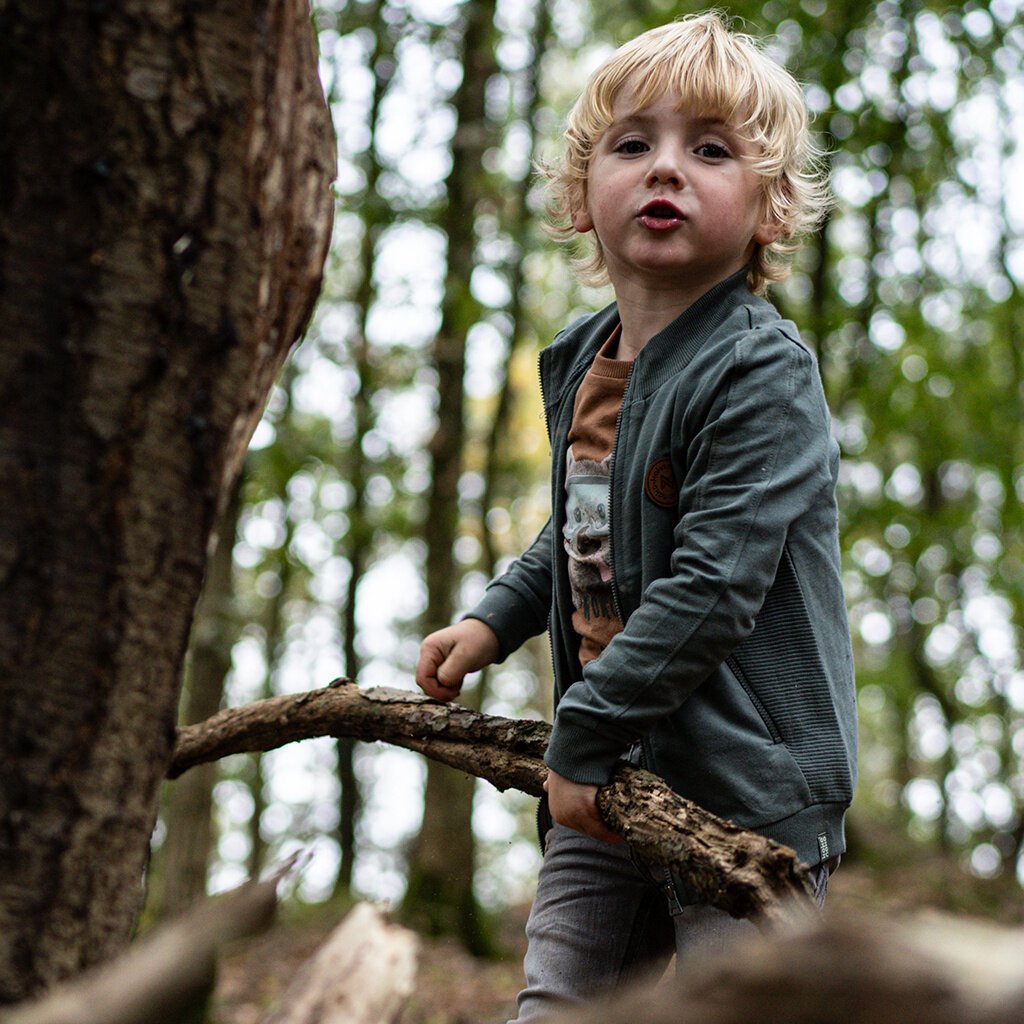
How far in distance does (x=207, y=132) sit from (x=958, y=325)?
12634 millimetres

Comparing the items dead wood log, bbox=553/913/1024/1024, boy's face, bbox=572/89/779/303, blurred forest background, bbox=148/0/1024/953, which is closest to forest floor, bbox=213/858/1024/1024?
blurred forest background, bbox=148/0/1024/953

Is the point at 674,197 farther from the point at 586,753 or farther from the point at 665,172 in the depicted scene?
the point at 586,753

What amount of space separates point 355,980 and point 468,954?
7599mm

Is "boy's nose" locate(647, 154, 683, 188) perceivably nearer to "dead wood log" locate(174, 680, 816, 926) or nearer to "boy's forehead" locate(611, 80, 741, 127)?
"boy's forehead" locate(611, 80, 741, 127)

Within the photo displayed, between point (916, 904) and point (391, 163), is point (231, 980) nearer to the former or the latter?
point (916, 904)

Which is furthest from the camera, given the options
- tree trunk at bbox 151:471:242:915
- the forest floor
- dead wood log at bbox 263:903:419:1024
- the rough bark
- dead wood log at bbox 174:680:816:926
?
the forest floor

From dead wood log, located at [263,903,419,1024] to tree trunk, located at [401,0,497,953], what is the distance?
23.4 ft

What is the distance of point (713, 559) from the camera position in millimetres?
2104

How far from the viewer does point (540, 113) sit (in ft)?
37.1

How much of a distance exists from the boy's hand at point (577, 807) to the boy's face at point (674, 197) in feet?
3.58

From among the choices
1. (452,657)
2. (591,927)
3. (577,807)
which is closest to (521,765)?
(577,807)

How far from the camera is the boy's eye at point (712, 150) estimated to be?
2.52 metres

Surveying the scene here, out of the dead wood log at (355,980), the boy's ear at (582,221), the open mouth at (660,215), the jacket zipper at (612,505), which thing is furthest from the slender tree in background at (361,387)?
the dead wood log at (355,980)

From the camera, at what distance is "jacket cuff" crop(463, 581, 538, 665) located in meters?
2.85
